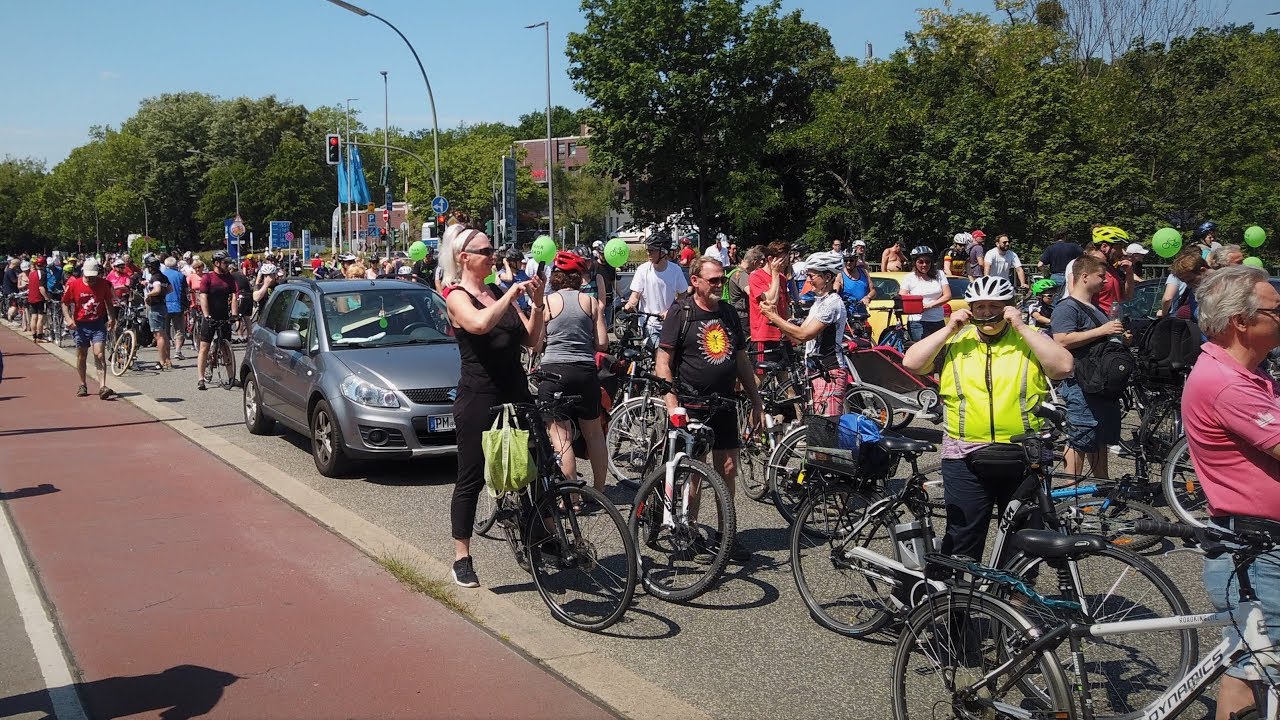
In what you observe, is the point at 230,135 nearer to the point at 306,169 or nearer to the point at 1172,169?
the point at 306,169

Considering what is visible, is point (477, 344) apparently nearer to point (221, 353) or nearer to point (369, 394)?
point (369, 394)

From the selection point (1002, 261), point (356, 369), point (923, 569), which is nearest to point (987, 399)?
point (923, 569)

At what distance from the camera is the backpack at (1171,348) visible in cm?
757

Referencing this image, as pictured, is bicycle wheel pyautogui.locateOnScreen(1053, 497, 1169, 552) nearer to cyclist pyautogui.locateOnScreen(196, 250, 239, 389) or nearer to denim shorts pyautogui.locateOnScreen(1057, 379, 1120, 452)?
denim shorts pyautogui.locateOnScreen(1057, 379, 1120, 452)

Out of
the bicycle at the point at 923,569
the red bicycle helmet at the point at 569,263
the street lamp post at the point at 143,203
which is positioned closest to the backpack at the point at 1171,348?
the bicycle at the point at 923,569

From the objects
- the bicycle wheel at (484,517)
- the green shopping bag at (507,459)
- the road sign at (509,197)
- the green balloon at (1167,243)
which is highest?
Answer: the road sign at (509,197)

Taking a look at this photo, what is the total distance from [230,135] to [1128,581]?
102 meters

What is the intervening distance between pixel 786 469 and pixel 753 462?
3.41 ft

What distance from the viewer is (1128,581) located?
13.5 feet

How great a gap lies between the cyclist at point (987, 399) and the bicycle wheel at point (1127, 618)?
58 cm

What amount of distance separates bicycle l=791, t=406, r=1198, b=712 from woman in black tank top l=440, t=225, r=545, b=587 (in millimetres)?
1705

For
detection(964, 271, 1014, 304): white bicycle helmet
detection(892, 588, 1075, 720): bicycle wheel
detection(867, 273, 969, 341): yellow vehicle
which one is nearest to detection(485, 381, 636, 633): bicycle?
detection(892, 588, 1075, 720): bicycle wheel

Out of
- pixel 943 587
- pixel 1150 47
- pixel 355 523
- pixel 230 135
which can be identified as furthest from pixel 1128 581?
pixel 230 135

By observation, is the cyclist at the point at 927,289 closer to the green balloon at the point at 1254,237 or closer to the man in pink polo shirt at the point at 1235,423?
the green balloon at the point at 1254,237
